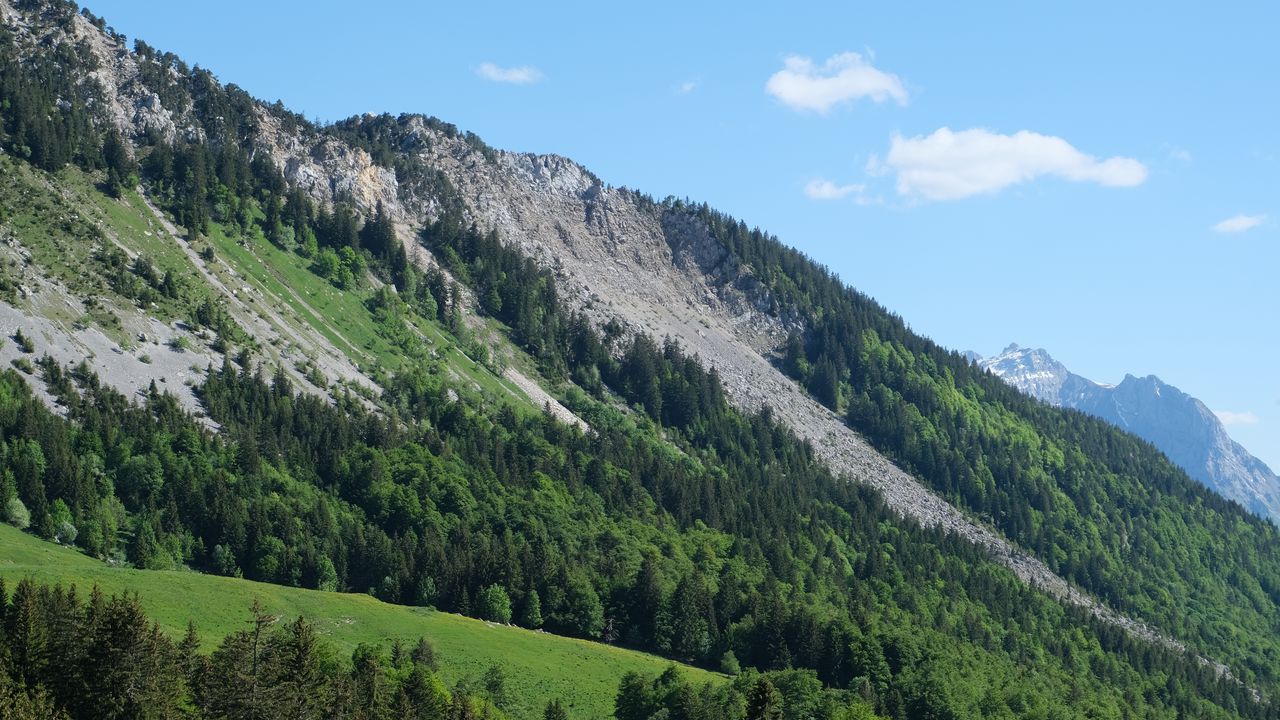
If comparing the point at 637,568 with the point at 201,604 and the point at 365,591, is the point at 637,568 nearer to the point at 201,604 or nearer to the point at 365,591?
the point at 365,591

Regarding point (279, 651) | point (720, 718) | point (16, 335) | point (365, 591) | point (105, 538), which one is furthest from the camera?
point (16, 335)

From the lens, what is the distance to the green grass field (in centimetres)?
13350

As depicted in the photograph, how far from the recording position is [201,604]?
452ft

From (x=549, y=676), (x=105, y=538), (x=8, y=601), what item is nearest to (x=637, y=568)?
(x=549, y=676)

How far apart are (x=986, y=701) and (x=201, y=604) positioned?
9301 centimetres

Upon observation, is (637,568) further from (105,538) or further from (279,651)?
(279,651)

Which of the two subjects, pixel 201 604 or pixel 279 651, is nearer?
pixel 279 651

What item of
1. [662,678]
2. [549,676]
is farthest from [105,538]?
[662,678]

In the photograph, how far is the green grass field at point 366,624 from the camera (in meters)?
134

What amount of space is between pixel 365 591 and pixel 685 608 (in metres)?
42.5

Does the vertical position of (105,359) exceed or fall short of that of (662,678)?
it exceeds it

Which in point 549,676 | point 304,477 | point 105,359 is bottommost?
point 549,676

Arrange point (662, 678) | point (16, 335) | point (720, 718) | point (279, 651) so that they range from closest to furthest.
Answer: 1. point (279, 651)
2. point (720, 718)
3. point (662, 678)
4. point (16, 335)

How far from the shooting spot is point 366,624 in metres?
150
